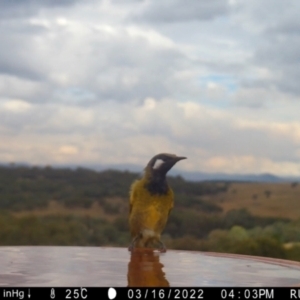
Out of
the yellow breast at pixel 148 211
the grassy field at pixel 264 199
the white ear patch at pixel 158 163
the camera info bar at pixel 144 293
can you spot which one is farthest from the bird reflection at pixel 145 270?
the grassy field at pixel 264 199

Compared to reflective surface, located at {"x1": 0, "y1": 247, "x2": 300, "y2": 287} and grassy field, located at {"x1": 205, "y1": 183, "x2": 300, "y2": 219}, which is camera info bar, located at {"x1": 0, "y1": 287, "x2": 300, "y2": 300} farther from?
grassy field, located at {"x1": 205, "y1": 183, "x2": 300, "y2": 219}

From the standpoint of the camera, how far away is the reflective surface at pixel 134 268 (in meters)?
5.12

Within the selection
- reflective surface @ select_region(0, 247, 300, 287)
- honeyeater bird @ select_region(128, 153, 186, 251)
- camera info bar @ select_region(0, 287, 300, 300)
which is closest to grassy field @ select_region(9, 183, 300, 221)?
honeyeater bird @ select_region(128, 153, 186, 251)

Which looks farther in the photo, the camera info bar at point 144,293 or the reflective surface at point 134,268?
the reflective surface at point 134,268

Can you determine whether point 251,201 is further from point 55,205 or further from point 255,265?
point 255,265

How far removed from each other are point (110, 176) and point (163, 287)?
5938 centimetres

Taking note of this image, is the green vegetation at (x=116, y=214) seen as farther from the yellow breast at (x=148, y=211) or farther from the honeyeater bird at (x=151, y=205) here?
the yellow breast at (x=148, y=211)

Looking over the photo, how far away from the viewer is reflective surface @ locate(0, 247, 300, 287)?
5.12 meters

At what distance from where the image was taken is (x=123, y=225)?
130 feet

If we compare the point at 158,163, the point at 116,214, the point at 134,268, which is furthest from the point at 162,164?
the point at 116,214

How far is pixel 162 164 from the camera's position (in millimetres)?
9086

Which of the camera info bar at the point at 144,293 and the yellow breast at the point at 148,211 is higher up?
the yellow breast at the point at 148,211

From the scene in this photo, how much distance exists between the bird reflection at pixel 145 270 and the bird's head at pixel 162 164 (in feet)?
5.72

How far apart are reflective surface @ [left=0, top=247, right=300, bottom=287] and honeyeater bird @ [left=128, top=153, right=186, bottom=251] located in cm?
104
